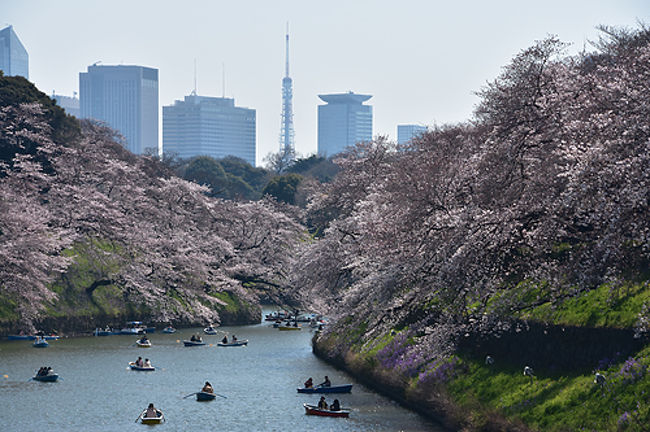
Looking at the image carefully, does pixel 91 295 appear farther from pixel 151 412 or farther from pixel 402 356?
pixel 402 356

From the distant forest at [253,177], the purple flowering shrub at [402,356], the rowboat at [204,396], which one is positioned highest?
the distant forest at [253,177]

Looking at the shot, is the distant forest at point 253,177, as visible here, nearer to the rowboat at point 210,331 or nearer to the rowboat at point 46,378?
the rowboat at point 210,331

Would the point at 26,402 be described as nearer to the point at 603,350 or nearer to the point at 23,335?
the point at 23,335

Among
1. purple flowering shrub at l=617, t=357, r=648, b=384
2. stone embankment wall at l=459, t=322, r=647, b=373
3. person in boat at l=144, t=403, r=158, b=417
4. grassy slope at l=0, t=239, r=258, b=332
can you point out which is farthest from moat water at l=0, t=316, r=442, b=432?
purple flowering shrub at l=617, t=357, r=648, b=384

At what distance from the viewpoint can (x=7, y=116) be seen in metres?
72.7

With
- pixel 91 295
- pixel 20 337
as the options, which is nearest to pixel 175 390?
pixel 20 337

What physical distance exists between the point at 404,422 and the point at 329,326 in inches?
646

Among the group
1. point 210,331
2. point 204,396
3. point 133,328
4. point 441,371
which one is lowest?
point 210,331

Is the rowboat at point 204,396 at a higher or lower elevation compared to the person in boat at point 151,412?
lower

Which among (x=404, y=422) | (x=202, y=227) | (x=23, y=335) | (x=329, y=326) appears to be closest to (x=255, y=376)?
(x=329, y=326)

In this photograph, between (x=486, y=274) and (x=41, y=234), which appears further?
(x=41, y=234)

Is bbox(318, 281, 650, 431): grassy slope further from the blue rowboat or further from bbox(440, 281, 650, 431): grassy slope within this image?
the blue rowboat

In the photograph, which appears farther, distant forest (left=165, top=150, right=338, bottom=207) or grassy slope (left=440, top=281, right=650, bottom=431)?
distant forest (left=165, top=150, right=338, bottom=207)

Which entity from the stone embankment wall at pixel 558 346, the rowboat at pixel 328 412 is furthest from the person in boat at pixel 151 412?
the stone embankment wall at pixel 558 346
